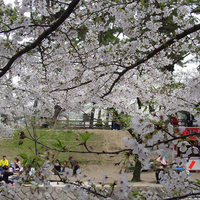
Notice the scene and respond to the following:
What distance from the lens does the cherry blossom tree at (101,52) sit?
2.24 m

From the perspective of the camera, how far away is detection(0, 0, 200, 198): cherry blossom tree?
2.24 m

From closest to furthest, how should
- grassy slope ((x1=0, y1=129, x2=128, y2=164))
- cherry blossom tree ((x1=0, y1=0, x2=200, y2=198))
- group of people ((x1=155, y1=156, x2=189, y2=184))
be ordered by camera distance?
group of people ((x1=155, y1=156, x2=189, y2=184))
cherry blossom tree ((x1=0, y1=0, x2=200, y2=198))
grassy slope ((x1=0, y1=129, x2=128, y2=164))

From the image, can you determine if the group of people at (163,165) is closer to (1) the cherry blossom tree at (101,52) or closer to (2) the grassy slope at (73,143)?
(1) the cherry blossom tree at (101,52)

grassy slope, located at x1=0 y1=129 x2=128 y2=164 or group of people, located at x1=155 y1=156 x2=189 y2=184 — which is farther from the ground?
group of people, located at x1=155 y1=156 x2=189 y2=184

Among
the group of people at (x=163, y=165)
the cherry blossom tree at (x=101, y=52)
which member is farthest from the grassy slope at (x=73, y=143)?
the group of people at (x=163, y=165)

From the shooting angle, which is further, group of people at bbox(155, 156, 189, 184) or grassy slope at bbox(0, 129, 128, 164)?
grassy slope at bbox(0, 129, 128, 164)

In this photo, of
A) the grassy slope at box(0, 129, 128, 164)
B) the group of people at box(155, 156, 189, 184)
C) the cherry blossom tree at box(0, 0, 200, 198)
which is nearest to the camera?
the group of people at box(155, 156, 189, 184)

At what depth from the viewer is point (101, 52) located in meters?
3.55

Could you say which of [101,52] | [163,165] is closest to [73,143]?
[101,52]

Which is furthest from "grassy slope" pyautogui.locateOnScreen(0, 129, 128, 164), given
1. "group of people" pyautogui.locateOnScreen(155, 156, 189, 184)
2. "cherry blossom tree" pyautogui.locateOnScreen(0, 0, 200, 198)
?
"group of people" pyautogui.locateOnScreen(155, 156, 189, 184)

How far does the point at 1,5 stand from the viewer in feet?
10.6

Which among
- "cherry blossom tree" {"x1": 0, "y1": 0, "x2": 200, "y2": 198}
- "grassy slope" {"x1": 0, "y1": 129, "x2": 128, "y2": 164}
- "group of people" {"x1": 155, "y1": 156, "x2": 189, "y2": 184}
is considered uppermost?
"cherry blossom tree" {"x1": 0, "y1": 0, "x2": 200, "y2": 198}

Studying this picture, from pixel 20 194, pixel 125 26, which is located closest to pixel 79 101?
pixel 20 194

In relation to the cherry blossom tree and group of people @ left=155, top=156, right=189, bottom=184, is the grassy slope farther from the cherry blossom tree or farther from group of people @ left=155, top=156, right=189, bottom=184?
group of people @ left=155, top=156, right=189, bottom=184
